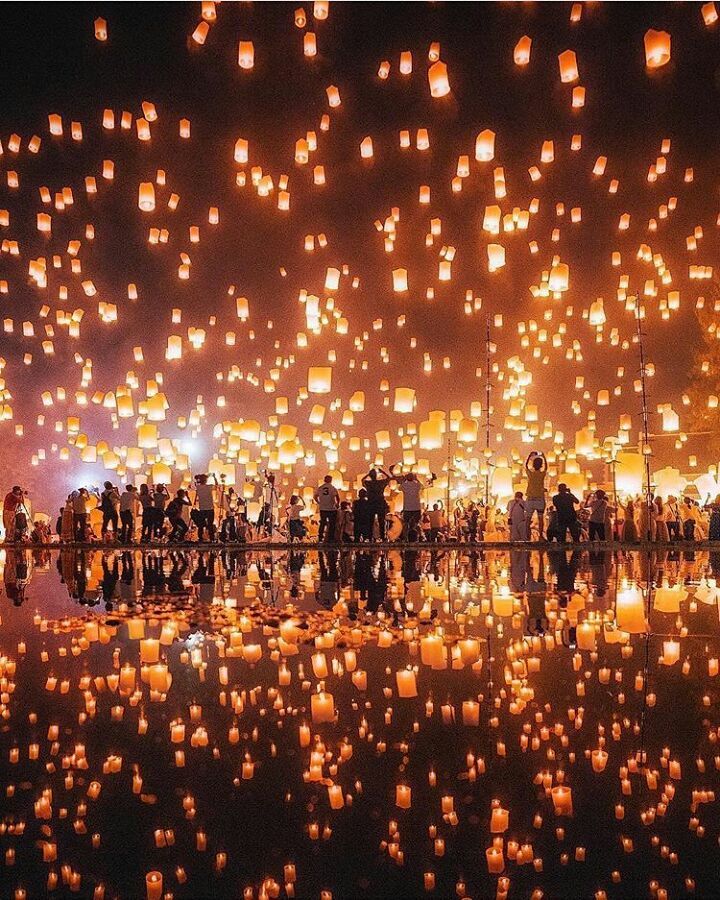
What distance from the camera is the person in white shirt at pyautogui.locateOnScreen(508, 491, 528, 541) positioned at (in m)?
14.6

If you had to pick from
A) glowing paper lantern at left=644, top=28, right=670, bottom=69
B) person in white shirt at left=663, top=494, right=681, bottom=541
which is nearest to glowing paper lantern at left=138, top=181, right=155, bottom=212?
glowing paper lantern at left=644, top=28, right=670, bottom=69

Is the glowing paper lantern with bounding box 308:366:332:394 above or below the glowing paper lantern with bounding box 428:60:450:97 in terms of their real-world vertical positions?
below

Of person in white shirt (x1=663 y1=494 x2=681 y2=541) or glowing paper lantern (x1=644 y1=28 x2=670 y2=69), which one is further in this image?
person in white shirt (x1=663 y1=494 x2=681 y2=541)

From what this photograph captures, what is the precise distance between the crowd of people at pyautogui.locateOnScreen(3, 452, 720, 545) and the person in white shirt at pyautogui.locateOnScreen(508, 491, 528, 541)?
0.02 metres

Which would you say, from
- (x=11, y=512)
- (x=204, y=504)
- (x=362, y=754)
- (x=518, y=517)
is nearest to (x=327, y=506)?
(x=204, y=504)

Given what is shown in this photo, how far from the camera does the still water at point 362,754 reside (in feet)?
5.76

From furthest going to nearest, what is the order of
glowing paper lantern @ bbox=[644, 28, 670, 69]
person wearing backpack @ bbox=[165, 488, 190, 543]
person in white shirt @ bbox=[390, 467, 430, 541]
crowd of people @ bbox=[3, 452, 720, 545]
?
person wearing backpack @ bbox=[165, 488, 190, 543] < crowd of people @ bbox=[3, 452, 720, 545] < person in white shirt @ bbox=[390, 467, 430, 541] < glowing paper lantern @ bbox=[644, 28, 670, 69]

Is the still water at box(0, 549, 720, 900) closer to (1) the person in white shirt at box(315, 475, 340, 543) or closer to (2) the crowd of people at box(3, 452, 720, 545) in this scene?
(1) the person in white shirt at box(315, 475, 340, 543)

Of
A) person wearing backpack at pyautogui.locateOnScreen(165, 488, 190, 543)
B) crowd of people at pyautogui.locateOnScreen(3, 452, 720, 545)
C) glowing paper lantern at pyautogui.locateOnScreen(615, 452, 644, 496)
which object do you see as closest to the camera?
crowd of people at pyautogui.locateOnScreen(3, 452, 720, 545)

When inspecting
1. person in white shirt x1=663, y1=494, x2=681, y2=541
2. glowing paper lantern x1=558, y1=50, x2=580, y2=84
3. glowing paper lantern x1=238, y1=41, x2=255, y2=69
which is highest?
glowing paper lantern x1=238, y1=41, x2=255, y2=69

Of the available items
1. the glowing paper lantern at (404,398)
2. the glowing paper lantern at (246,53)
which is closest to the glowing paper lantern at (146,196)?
the glowing paper lantern at (246,53)

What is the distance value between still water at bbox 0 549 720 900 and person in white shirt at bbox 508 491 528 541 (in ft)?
30.1

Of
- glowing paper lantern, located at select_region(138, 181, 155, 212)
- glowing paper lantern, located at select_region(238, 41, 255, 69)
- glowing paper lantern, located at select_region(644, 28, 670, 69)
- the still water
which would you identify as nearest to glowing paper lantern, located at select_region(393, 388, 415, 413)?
glowing paper lantern, located at select_region(138, 181, 155, 212)

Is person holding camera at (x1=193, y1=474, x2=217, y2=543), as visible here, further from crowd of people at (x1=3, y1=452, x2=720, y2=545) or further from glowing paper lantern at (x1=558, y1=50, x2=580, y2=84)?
glowing paper lantern at (x1=558, y1=50, x2=580, y2=84)
